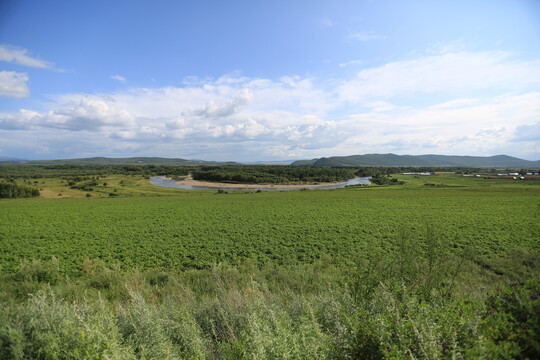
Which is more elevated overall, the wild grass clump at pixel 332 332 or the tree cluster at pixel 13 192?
the wild grass clump at pixel 332 332

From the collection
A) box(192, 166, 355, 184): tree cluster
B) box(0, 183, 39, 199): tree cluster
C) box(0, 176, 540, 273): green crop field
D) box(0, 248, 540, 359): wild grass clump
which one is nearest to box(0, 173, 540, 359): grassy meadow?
box(0, 248, 540, 359): wild grass clump

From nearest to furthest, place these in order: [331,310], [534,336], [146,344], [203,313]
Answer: [534,336] < [146,344] < [331,310] < [203,313]

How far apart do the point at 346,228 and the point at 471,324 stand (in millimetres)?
24669

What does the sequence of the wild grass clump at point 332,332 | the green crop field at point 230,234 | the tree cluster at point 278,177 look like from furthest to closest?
the tree cluster at point 278,177 → the green crop field at point 230,234 → the wild grass clump at point 332,332

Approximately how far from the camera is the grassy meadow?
285 centimetres

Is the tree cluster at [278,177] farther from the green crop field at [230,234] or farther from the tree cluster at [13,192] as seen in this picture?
the green crop field at [230,234]

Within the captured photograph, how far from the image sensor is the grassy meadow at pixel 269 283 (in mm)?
2852

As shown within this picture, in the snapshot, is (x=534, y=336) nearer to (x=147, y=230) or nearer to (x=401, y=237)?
(x=401, y=237)

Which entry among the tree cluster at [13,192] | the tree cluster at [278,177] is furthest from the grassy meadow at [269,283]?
the tree cluster at [278,177]

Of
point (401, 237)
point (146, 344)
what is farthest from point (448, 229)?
point (146, 344)

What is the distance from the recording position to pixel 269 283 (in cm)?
996

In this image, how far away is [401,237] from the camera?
6270 millimetres

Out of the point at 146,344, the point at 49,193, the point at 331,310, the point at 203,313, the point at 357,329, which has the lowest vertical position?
the point at 49,193

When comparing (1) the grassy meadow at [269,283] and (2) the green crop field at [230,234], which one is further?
(2) the green crop field at [230,234]
